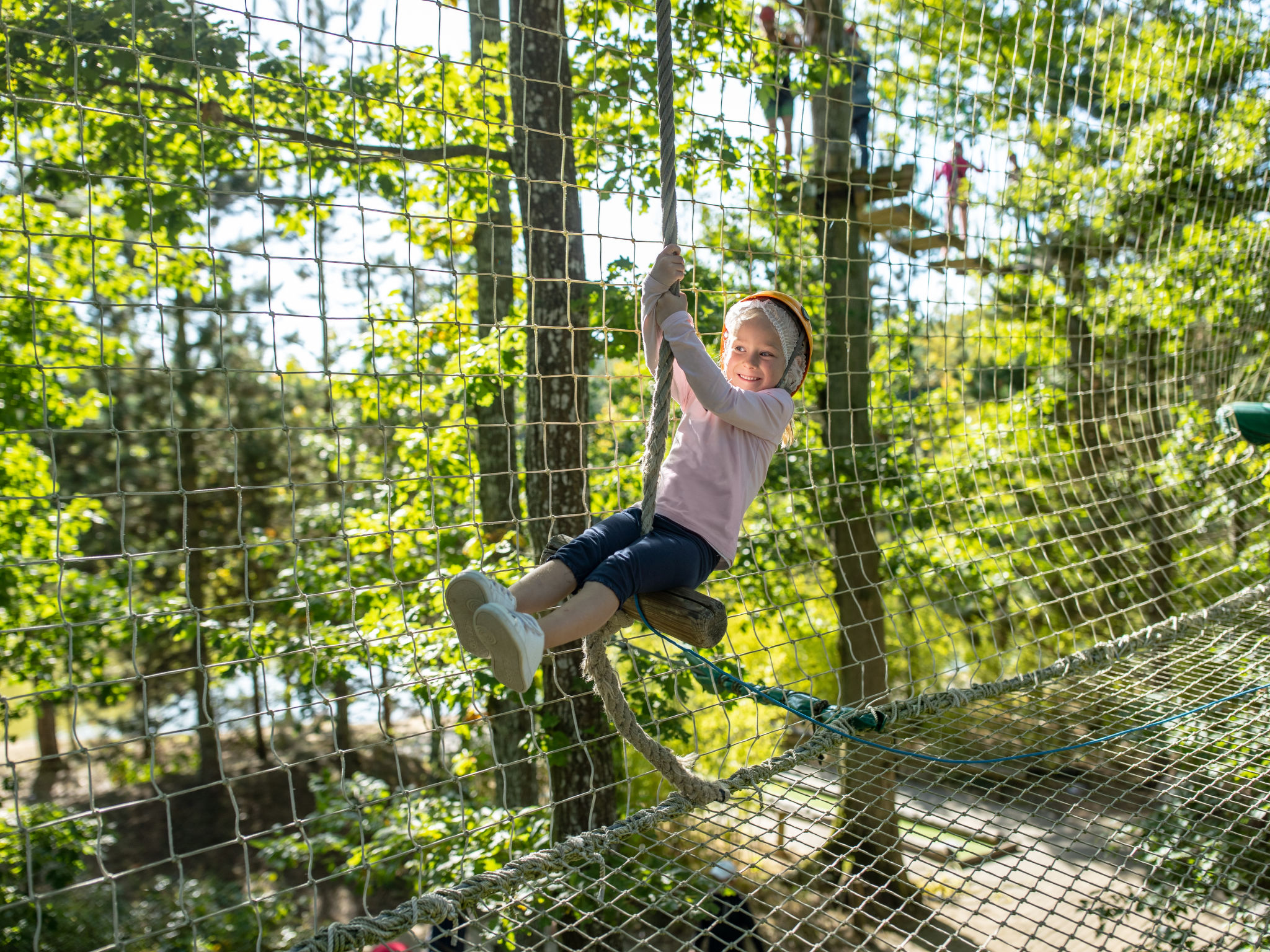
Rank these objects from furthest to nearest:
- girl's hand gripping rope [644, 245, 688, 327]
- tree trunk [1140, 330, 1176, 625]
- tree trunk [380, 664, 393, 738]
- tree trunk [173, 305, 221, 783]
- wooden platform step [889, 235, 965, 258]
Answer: tree trunk [173, 305, 221, 783] → tree trunk [1140, 330, 1176, 625] → wooden platform step [889, 235, 965, 258] → tree trunk [380, 664, 393, 738] → girl's hand gripping rope [644, 245, 688, 327]

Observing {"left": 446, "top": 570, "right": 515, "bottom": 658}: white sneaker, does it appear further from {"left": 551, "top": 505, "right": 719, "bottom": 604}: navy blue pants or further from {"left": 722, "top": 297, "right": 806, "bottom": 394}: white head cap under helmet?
{"left": 722, "top": 297, "right": 806, "bottom": 394}: white head cap under helmet

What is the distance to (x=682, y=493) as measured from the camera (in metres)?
1.57

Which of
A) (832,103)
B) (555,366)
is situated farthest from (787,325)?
(832,103)

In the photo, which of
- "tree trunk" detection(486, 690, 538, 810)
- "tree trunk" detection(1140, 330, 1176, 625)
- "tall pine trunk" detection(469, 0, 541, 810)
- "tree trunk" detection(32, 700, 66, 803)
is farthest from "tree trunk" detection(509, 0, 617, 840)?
"tree trunk" detection(32, 700, 66, 803)

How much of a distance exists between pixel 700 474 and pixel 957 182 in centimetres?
310

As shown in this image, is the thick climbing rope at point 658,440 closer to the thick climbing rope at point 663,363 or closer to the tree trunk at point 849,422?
the thick climbing rope at point 663,363

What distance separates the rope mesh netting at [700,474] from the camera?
179 centimetres

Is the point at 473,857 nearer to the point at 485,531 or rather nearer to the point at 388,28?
the point at 485,531

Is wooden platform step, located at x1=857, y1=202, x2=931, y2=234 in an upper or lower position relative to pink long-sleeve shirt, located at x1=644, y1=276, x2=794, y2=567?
upper

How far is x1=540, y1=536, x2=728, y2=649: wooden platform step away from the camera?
138cm

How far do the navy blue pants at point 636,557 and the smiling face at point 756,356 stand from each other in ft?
1.02

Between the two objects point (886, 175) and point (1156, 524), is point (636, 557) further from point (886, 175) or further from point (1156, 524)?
point (1156, 524)

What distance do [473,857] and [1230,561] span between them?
391 centimetres

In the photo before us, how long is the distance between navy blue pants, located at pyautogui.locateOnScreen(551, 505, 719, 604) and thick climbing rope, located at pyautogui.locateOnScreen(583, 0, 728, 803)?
33 millimetres
